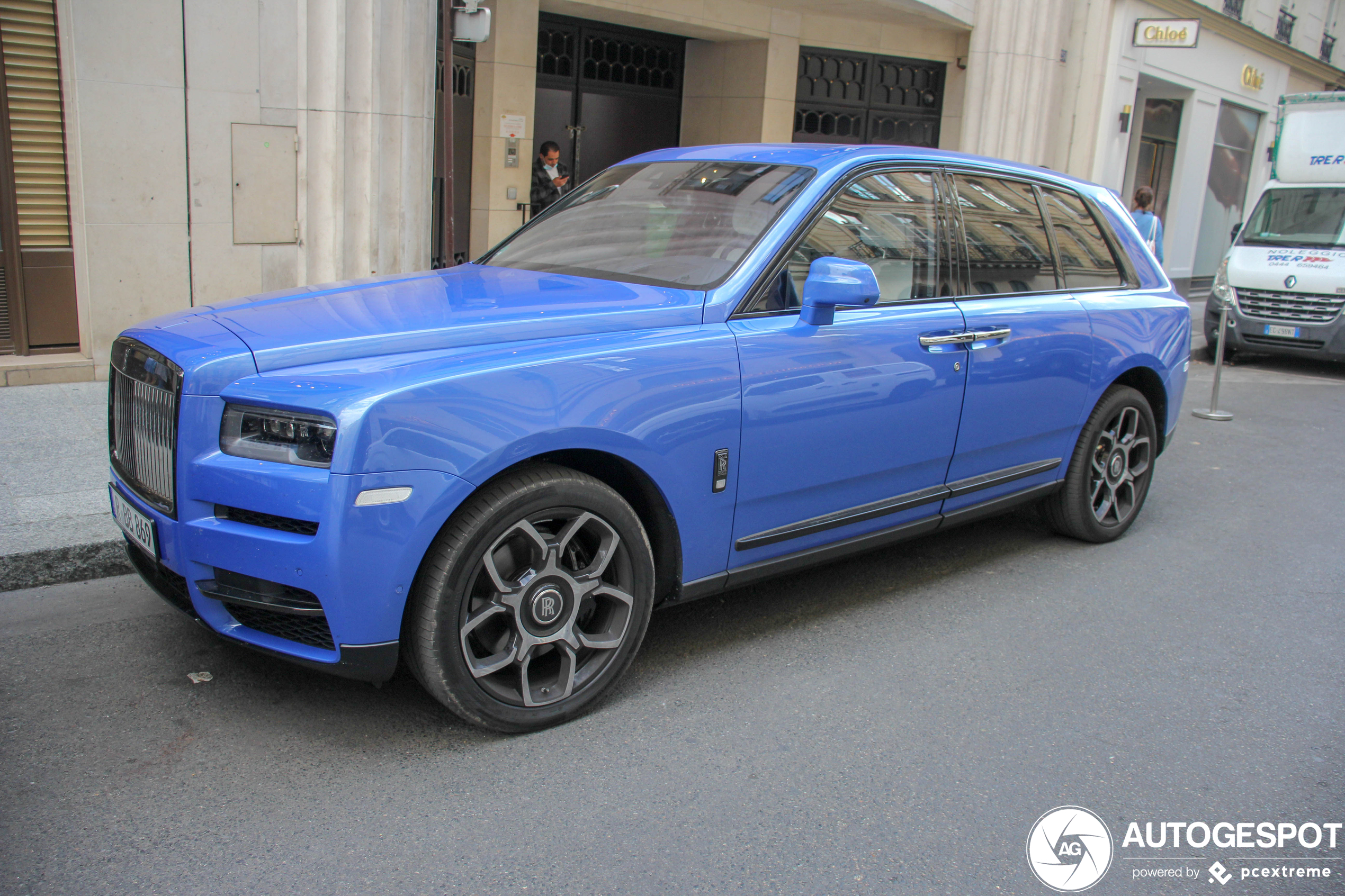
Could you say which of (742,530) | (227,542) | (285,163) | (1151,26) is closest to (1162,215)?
(1151,26)

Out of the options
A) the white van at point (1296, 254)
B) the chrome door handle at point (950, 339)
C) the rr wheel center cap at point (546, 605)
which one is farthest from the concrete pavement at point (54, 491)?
the white van at point (1296, 254)

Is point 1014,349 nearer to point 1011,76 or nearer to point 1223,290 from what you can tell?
point 1223,290

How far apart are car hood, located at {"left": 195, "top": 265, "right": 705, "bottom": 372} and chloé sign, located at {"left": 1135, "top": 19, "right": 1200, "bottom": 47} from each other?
16.6 meters

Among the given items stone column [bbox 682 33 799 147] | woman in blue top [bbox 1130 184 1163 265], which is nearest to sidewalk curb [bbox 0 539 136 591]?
stone column [bbox 682 33 799 147]

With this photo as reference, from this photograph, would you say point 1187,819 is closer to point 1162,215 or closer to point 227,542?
point 227,542

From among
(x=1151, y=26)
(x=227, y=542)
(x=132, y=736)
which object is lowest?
(x=132, y=736)

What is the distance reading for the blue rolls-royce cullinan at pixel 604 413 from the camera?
9.36 feet

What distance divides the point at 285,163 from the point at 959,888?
7.64m

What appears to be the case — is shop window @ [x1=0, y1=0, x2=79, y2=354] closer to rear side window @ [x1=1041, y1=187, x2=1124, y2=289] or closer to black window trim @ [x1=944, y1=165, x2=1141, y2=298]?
black window trim @ [x1=944, y1=165, x2=1141, y2=298]

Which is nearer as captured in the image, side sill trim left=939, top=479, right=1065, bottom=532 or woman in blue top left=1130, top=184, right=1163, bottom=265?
side sill trim left=939, top=479, right=1065, bottom=532

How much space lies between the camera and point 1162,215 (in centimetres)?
2148

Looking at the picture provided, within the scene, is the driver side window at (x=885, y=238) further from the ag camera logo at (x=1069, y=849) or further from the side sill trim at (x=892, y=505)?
the ag camera logo at (x=1069, y=849)

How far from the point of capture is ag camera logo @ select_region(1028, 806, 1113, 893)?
8.85 feet

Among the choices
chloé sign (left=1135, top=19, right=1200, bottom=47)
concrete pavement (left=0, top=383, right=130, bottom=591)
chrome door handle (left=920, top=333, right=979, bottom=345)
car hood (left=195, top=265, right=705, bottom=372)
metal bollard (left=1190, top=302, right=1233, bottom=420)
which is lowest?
concrete pavement (left=0, top=383, right=130, bottom=591)
